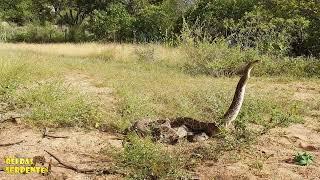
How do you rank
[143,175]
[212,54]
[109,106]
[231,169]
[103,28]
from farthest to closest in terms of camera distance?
[103,28]
[212,54]
[109,106]
[231,169]
[143,175]

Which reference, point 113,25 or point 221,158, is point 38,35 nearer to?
point 113,25

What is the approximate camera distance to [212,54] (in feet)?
31.3

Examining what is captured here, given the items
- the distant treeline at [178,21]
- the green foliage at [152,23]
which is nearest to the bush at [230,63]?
the distant treeline at [178,21]

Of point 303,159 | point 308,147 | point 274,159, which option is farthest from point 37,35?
point 303,159

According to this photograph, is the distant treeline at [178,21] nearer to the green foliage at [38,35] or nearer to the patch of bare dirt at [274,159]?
the green foliage at [38,35]

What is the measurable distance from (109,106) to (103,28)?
14.0 metres

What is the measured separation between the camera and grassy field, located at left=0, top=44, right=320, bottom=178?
15.2ft

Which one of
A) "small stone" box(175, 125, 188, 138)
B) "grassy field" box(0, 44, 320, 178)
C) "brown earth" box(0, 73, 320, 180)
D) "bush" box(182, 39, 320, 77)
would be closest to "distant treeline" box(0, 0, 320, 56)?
"bush" box(182, 39, 320, 77)

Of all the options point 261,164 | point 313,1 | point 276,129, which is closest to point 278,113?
point 276,129

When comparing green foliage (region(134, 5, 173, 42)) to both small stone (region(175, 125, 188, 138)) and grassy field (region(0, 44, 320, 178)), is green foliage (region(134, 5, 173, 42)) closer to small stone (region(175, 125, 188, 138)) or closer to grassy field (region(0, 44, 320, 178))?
grassy field (region(0, 44, 320, 178))

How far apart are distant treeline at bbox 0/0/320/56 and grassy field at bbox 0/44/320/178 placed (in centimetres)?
95

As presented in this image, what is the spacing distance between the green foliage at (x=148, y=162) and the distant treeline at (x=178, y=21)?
623 cm

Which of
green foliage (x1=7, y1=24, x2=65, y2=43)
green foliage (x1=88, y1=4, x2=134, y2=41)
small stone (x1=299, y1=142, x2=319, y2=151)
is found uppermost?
green foliage (x1=88, y1=4, x2=134, y2=41)

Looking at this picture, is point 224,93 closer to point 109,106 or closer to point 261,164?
point 109,106
